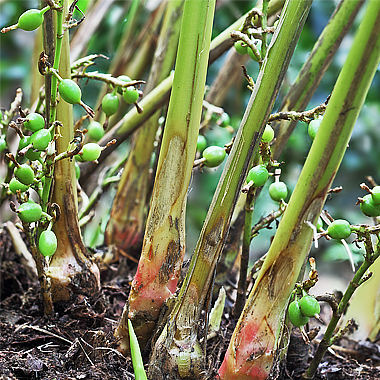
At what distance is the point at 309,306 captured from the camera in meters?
0.38

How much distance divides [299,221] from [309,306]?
8 centimetres

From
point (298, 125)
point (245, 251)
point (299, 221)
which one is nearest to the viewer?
point (299, 221)

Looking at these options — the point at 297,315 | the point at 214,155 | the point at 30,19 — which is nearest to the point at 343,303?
the point at 297,315

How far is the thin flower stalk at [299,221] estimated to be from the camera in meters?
0.32

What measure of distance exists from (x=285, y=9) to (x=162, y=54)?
0.41 meters

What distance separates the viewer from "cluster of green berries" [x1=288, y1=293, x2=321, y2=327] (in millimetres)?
382

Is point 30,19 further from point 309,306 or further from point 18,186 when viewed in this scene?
point 309,306

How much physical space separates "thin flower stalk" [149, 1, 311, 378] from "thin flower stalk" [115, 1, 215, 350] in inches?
1.4

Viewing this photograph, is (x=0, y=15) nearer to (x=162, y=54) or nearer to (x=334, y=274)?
(x=162, y=54)

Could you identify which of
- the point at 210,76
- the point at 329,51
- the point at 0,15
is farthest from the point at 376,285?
the point at 0,15

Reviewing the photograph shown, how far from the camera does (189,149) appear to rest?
435mm

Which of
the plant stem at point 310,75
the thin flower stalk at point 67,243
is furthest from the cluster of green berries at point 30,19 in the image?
the plant stem at point 310,75

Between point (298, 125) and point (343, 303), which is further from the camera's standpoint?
point (298, 125)

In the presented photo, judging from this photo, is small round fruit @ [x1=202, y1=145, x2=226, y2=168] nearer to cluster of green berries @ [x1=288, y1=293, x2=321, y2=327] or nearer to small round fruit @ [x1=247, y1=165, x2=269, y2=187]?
small round fruit @ [x1=247, y1=165, x2=269, y2=187]
